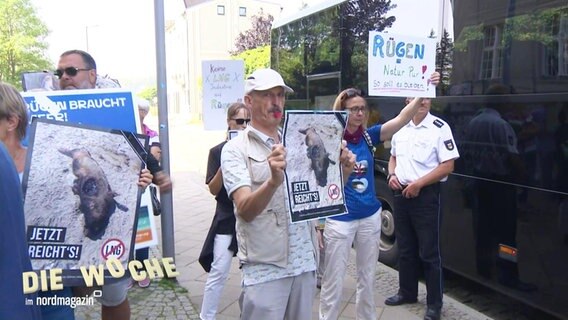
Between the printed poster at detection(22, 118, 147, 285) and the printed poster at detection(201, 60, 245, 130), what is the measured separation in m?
3.86

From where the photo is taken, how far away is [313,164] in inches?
89.9

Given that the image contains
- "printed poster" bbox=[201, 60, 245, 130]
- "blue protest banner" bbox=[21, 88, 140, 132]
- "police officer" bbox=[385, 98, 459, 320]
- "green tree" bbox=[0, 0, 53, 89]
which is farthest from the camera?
"green tree" bbox=[0, 0, 53, 89]

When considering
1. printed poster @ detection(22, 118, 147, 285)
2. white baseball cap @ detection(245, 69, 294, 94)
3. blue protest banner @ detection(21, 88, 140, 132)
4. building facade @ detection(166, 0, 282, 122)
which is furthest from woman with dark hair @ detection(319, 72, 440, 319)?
building facade @ detection(166, 0, 282, 122)

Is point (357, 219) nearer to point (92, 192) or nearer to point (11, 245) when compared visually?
point (92, 192)

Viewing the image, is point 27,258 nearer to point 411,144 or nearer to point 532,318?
point 411,144

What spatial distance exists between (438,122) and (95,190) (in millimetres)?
2940

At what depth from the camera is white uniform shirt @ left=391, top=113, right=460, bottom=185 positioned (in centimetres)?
395

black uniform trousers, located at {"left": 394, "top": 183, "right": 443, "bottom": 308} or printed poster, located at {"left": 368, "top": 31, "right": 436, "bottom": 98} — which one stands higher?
printed poster, located at {"left": 368, "top": 31, "right": 436, "bottom": 98}

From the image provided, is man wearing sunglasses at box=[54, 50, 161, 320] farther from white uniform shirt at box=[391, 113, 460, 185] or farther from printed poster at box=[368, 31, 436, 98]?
white uniform shirt at box=[391, 113, 460, 185]

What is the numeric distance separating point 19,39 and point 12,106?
1002 inches

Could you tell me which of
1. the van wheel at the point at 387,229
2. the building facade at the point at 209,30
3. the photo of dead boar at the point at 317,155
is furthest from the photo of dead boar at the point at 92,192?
the building facade at the point at 209,30

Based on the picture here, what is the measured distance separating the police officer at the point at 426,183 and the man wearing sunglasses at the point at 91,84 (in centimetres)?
232

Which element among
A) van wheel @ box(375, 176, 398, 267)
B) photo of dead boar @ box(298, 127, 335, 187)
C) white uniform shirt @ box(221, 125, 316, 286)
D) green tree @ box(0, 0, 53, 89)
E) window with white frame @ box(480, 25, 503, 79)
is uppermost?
green tree @ box(0, 0, 53, 89)

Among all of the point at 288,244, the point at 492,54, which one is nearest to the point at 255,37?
the point at 492,54
